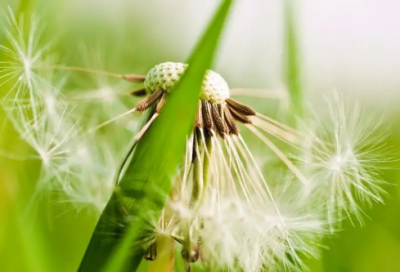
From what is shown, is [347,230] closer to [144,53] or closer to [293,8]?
[293,8]

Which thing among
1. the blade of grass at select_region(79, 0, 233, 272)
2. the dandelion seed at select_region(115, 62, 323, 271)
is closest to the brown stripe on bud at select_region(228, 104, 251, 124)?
the dandelion seed at select_region(115, 62, 323, 271)

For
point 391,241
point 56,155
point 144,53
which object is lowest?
point 391,241

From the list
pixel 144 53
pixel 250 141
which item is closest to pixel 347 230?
pixel 250 141

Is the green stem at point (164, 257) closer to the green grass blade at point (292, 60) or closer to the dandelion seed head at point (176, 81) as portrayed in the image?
the dandelion seed head at point (176, 81)

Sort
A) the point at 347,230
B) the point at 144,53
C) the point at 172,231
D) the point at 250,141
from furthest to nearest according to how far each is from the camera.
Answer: the point at 144,53, the point at 347,230, the point at 250,141, the point at 172,231

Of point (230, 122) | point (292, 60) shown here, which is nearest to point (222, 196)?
point (230, 122)

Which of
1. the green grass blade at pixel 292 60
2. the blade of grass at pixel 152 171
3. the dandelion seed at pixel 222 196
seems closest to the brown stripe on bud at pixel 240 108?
the dandelion seed at pixel 222 196
